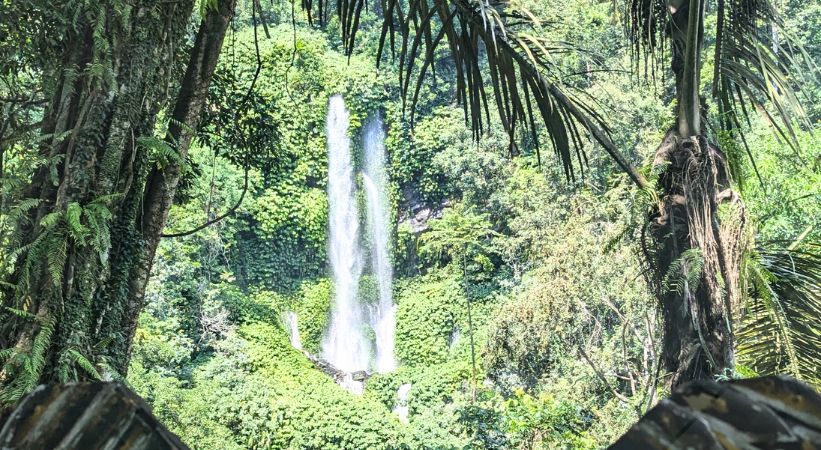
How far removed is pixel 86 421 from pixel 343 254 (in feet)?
69.4

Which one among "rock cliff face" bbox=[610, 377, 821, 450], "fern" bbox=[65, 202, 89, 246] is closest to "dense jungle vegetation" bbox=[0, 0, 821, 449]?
"fern" bbox=[65, 202, 89, 246]

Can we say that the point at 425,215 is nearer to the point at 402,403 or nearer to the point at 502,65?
the point at 402,403

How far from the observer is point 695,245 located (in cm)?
328

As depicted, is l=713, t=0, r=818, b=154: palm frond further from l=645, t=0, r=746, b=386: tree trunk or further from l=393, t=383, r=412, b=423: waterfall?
l=393, t=383, r=412, b=423: waterfall

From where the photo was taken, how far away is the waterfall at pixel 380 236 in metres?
20.4

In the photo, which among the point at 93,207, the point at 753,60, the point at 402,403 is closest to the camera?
the point at 93,207

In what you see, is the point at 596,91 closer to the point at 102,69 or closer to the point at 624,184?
the point at 624,184

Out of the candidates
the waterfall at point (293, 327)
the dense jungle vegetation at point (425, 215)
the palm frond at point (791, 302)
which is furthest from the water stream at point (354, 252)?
the palm frond at point (791, 302)

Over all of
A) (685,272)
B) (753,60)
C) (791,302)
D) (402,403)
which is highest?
(753,60)

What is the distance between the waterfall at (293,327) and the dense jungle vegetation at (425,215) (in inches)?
6.9

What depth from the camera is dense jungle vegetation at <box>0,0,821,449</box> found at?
2.37 metres

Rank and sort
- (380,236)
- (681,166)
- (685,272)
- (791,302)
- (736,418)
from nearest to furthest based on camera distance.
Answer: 1. (736,418)
2. (685,272)
3. (681,166)
4. (791,302)
5. (380,236)

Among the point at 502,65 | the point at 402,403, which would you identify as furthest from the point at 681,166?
the point at 402,403

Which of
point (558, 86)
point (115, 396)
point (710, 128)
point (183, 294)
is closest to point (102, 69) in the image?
point (558, 86)
